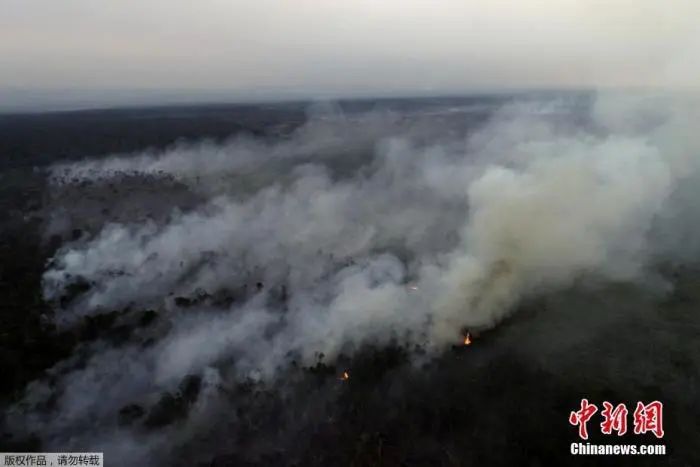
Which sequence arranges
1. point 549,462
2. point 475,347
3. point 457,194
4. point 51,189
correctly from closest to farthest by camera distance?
point 549,462, point 475,347, point 457,194, point 51,189

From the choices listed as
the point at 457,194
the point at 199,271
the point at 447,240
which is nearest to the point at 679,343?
the point at 447,240

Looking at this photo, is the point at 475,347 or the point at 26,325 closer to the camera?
the point at 475,347

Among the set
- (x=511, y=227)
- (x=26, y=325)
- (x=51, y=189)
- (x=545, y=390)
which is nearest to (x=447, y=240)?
(x=511, y=227)

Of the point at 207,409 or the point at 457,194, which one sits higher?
the point at 457,194

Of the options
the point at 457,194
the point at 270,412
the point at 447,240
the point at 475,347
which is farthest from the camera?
the point at 457,194

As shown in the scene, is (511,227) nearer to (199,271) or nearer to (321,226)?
(321,226)

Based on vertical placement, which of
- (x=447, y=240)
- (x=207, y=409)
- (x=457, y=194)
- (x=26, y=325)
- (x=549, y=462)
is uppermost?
(x=457, y=194)

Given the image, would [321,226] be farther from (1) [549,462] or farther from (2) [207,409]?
(1) [549,462]
